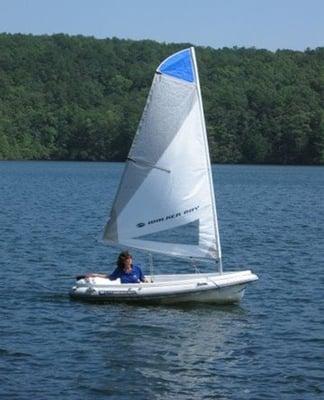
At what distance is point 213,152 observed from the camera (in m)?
177

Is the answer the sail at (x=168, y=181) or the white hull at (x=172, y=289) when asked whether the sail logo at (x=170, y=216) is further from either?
the white hull at (x=172, y=289)

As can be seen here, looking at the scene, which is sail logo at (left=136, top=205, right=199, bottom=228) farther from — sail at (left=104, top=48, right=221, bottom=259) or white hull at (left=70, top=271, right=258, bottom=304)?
white hull at (left=70, top=271, right=258, bottom=304)

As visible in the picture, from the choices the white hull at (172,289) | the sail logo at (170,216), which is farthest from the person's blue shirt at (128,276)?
the sail logo at (170,216)

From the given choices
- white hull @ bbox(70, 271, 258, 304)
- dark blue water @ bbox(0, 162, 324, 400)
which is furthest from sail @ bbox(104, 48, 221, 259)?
dark blue water @ bbox(0, 162, 324, 400)

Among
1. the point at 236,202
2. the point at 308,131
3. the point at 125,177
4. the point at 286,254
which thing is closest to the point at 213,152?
the point at 308,131

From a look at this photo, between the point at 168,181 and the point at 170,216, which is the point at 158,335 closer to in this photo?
the point at 170,216

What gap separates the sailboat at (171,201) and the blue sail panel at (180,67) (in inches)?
0.9

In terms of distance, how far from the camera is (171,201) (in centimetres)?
2609

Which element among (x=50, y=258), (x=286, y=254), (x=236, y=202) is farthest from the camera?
(x=236, y=202)

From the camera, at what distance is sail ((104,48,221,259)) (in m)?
25.5

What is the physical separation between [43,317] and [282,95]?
562 feet

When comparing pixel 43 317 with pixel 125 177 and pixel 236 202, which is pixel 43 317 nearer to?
pixel 125 177

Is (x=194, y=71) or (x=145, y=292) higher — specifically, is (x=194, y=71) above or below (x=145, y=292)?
above

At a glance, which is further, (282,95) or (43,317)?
(282,95)
